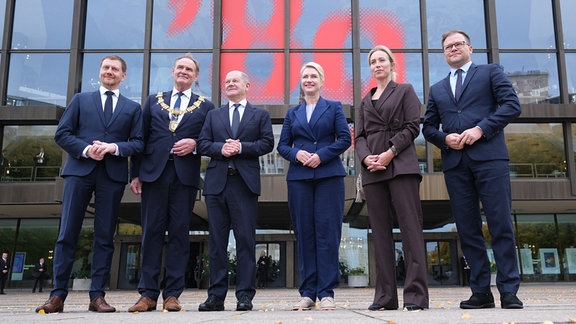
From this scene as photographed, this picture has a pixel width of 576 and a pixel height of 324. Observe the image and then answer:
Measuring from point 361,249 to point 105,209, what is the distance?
18575 mm

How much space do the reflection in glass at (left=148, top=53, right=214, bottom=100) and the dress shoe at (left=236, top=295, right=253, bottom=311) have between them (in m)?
16.4

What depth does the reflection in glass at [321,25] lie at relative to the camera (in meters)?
20.8

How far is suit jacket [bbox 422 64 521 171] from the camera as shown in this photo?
171 inches

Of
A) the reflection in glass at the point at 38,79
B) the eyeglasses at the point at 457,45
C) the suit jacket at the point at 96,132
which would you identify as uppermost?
the reflection in glass at the point at 38,79

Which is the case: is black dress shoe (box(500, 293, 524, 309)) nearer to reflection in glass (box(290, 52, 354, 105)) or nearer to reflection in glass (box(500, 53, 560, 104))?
reflection in glass (box(290, 52, 354, 105))

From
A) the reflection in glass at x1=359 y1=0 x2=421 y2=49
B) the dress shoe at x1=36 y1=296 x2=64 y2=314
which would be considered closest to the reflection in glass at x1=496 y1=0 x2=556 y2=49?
the reflection in glass at x1=359 y1=0 x2=421 y2=49

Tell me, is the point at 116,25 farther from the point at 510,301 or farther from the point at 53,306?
the point at 510,301

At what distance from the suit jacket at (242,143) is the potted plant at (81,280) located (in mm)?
17974

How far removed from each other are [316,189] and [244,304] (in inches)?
47.2

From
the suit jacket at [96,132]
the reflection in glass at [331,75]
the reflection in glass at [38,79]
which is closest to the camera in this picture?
the suit jacket at [96,132]

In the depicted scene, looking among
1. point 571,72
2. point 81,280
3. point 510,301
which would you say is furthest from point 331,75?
point 510,301

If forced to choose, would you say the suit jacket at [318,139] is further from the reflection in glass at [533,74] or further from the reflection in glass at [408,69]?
the reflection in glass at [533,74]

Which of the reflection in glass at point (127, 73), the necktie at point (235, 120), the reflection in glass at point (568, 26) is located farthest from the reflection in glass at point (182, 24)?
the necktie at point (235, 120)

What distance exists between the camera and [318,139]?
5016 mm
